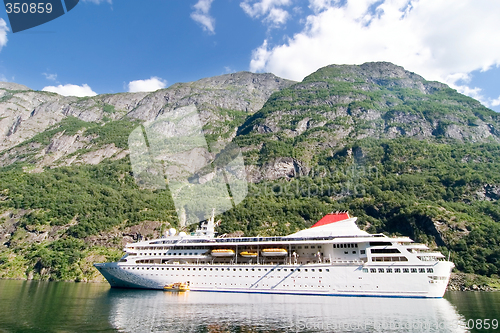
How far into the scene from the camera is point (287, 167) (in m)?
104

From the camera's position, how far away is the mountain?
65062 mm

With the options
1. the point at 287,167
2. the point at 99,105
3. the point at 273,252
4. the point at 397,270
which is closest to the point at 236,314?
the point at 273,252

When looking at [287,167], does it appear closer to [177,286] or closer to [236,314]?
[177,286]

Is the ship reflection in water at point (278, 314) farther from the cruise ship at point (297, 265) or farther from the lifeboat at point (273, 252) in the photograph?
the lifeboat at point (273, 252)

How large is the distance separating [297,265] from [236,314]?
12087 mm

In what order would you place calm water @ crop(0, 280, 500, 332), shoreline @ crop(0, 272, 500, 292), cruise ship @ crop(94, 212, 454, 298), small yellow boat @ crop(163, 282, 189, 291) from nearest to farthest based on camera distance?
calm water @ crop(0, 280, 500, 332)
cruise ship @ crop(94, 212, 454, 298)
small yellow boat @ crop(163, 282, 189, 291)
shoreline @ crop(0, 272, 500, 292)

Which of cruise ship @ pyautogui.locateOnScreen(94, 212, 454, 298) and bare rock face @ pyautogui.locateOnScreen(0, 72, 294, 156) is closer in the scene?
cruise ship @ pyautogui.locateOnScreen(94, 212, 454, 298)

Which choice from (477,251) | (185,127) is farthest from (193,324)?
(185,127)

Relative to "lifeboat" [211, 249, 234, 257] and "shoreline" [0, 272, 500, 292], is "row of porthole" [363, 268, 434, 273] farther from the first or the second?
"shoreline" [0, 272, 500, 292]

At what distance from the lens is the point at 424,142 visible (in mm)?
106688

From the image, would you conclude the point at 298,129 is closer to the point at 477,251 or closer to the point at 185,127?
the point at 185,127

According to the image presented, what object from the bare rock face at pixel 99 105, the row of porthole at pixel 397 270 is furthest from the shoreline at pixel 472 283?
the bare rock face at pixel 99 105

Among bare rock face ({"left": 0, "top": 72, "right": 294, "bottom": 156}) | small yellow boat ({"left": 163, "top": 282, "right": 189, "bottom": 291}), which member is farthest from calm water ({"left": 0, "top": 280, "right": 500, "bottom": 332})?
bare rock face ({"left": 0, "top": 72, "right": 294, "bottom": 156})

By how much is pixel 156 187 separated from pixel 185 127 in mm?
43965
